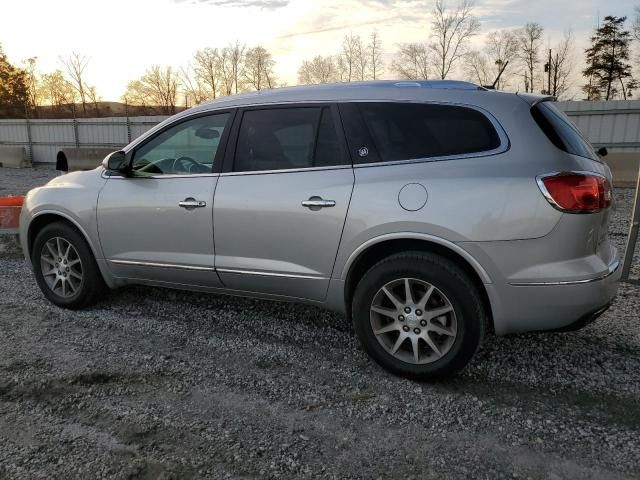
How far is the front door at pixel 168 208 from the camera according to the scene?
3.99 meters

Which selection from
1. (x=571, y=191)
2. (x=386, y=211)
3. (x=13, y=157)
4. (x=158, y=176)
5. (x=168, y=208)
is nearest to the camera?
(x=571, y=191)

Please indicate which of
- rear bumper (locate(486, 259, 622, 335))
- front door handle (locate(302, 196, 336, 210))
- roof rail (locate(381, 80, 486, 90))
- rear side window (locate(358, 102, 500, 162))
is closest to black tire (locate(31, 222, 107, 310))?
front door handle (locate(302, 196, 336, 210))

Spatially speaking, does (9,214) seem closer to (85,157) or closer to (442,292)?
(442,292)

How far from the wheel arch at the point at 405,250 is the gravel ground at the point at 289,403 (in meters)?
0.56

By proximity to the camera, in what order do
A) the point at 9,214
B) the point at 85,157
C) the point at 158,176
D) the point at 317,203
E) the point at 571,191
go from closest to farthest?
the point at 571,191 → the point at 317,203 → the point at 158,176 → the point at 9,214 → the point at 85,157

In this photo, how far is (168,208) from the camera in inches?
160

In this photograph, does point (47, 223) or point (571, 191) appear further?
point (47, 223)

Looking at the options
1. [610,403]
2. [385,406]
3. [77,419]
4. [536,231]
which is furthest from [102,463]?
[610,403]

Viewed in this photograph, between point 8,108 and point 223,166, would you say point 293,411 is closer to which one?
point 223,166

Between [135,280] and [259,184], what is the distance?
1545 mm

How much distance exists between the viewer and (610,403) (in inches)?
122

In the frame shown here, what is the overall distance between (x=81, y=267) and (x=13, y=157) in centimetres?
2377

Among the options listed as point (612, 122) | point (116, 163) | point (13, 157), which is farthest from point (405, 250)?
point (13, 157)

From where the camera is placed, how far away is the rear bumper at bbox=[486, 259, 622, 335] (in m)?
2.97
